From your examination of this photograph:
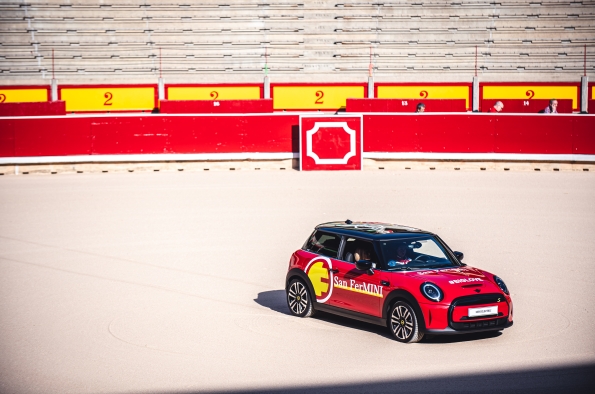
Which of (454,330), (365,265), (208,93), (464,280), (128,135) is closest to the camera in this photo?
(454,330)

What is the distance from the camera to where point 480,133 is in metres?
28.0

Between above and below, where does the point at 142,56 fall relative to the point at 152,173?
above

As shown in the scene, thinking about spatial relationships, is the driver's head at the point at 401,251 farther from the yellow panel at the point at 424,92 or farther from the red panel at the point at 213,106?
the yellow panel at the point at 424,92

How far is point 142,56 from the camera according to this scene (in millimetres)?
33906

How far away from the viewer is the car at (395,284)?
30.6 feet

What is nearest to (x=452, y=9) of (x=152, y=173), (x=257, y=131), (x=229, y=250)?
(x=257, y=131)

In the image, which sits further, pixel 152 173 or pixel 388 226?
pixel 152 173

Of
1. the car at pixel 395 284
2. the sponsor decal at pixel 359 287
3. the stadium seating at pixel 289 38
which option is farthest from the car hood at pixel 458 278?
the stadium seating at pixel 289 38

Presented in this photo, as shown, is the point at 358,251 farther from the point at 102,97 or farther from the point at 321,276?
the point at 102,97

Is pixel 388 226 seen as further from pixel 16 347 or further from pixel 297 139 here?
pixel 297 139

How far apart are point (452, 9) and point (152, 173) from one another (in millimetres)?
14488

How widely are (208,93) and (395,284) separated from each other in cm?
2315

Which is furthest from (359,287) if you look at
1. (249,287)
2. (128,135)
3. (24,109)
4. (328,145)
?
(24,109)

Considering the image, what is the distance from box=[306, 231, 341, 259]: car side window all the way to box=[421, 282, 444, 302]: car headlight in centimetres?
163
